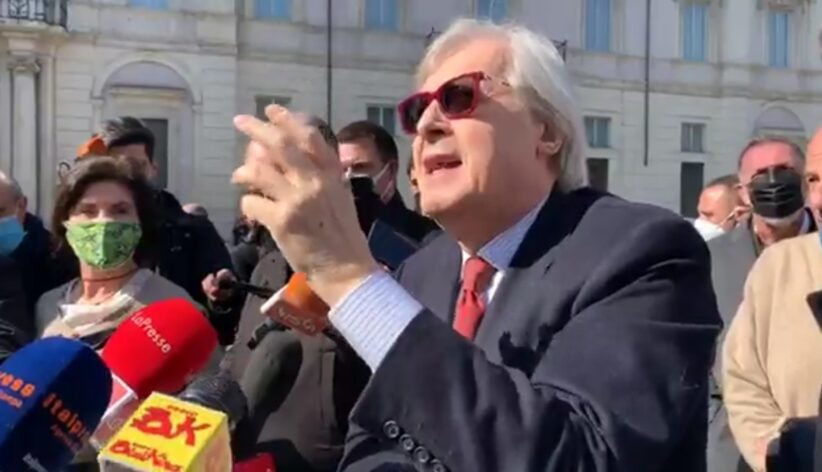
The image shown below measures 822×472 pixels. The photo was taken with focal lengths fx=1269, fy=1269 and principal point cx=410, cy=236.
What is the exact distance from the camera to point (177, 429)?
1668 mm

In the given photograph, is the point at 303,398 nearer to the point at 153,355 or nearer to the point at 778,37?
the point at 153,355

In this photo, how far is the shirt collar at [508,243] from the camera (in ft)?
6.44

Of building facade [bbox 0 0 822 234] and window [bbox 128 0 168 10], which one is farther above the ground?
window [bbox 128 0 168 10]

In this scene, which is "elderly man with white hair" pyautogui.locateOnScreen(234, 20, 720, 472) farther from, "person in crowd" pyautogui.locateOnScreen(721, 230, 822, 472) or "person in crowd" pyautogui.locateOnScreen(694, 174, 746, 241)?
"person in crowd" pyautogui.locateOnScreen(694, 174, 746, 241)

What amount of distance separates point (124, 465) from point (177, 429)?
86mm

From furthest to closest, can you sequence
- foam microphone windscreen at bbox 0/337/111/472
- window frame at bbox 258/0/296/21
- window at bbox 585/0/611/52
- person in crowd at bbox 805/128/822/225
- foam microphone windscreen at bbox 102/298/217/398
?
window at bbox 585/0/611/52 < window frame at bbox 258/0/296/21 < person in crowd at bbox 805/128/822/225 < foam microphone windscreen at bbox 102/298/217/398 < foam microphone windscreen at bbox 0/337/111/472

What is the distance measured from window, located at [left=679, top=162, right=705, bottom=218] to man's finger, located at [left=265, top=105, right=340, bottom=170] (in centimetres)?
2879

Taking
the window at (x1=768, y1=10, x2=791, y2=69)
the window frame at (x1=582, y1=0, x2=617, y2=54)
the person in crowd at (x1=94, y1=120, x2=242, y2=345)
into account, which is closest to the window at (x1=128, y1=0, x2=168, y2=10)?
the window frame at (x1=582, y1=0, x2=617, y2=54)

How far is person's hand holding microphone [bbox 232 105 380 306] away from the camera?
5.23 feet

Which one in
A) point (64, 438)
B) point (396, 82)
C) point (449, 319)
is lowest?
point (64, 438)

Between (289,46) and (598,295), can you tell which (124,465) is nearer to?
(598,295)

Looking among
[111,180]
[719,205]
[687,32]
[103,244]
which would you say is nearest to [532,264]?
[103,244]

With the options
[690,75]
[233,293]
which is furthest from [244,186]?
[690,75]

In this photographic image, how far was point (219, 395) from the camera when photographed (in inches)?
80.8
